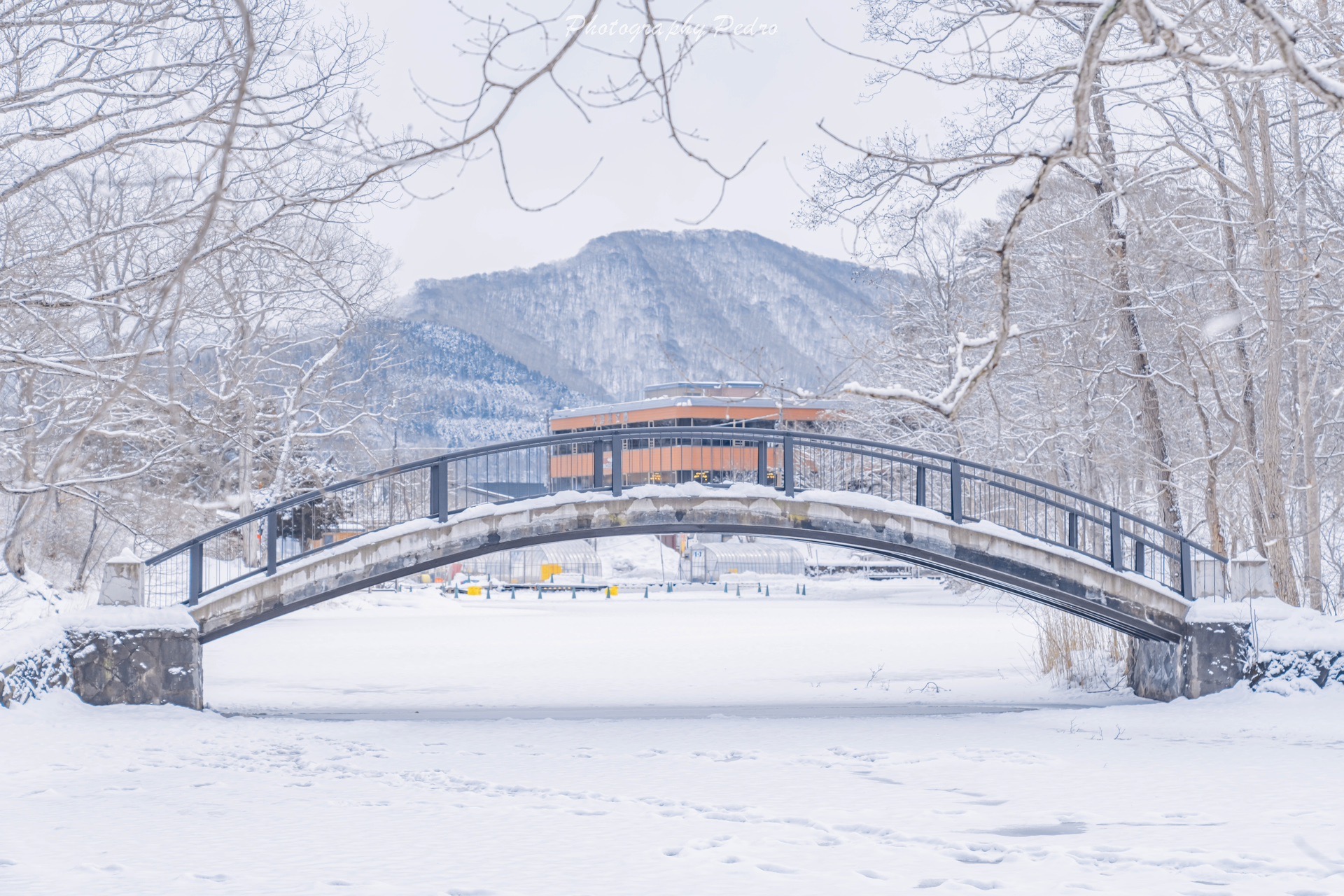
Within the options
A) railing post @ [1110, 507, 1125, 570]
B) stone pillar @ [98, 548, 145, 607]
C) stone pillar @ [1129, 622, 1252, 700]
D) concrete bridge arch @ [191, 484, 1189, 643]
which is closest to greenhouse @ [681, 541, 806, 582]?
concrete bridge arch @ [191, 484, 1189, 643]

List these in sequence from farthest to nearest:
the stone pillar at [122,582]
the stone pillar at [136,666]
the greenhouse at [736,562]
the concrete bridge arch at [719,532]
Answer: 1. the greenhouse at [736,562]
2. the concrete bridge arch at [719,532]
3. the stone pillar at [122,582]
4. the stone pillar at [136,666]

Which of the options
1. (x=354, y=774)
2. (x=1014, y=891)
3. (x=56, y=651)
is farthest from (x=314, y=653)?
(x=1014, y=891)

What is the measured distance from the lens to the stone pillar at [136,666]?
15859 millimetres

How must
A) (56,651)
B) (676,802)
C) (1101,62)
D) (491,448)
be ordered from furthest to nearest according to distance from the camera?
(491,448) → (56,651) → (676,802) → (1101,62)

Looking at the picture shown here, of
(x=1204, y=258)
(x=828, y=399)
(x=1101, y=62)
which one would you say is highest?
(x=1204, y=258)

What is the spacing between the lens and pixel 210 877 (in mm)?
8148

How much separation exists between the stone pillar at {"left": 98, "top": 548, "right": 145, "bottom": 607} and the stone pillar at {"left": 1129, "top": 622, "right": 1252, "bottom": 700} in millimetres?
13560

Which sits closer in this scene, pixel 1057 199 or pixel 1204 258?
pixel 1204 258

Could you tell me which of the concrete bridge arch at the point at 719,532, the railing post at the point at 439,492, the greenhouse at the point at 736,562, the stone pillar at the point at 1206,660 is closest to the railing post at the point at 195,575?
the concrete bridge arch at the point at 719,532

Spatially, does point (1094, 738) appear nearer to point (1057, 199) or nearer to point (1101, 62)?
point (1101, 62)

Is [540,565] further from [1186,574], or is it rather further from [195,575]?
[1186,574]

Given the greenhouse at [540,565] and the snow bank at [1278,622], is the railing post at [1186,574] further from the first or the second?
the greenhouse at [540,565]

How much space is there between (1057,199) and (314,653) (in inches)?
725

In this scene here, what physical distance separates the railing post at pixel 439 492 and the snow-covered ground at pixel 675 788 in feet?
8.98
